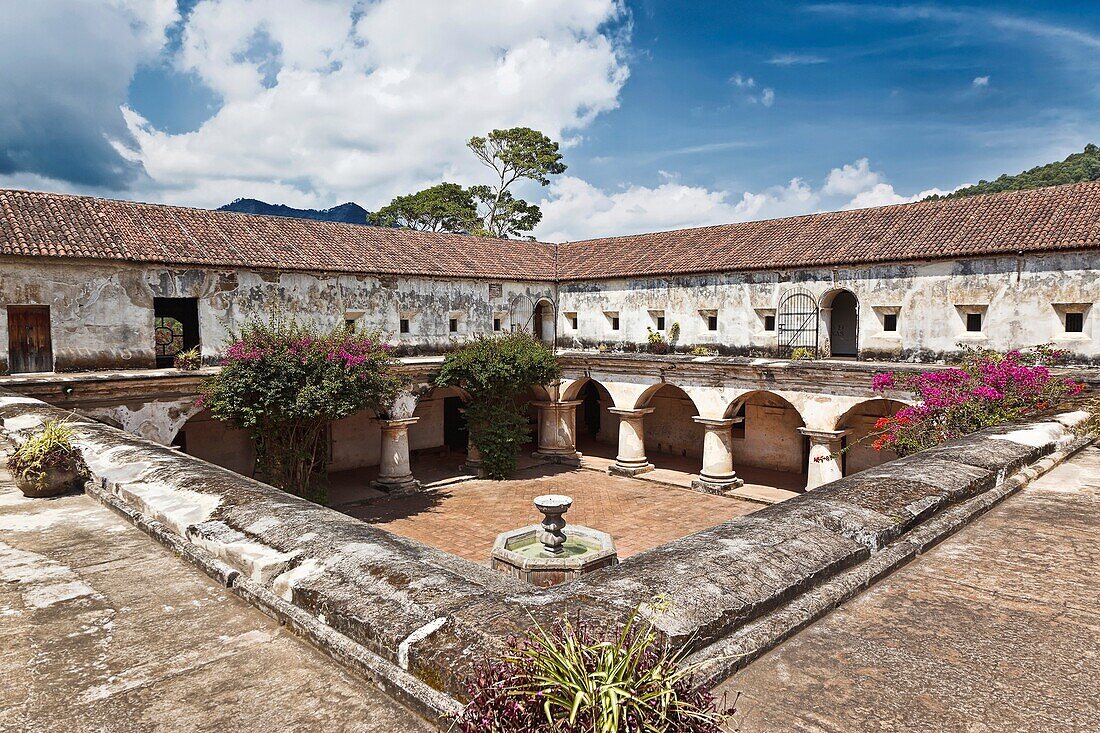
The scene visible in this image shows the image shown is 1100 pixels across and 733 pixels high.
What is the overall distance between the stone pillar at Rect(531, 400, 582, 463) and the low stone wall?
19.0 meters

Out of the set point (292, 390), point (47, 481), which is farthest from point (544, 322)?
point (47, 481)

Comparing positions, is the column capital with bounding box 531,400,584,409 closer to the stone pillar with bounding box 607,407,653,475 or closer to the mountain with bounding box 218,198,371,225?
the stone pillar with bounding box 607,407,653,475

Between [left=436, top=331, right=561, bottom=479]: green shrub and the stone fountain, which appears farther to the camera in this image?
[left=436, top=331, right=561, bottom=479]: green shrub

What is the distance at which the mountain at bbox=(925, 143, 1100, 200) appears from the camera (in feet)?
142

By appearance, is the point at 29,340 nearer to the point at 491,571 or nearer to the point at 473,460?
the point at 473,460

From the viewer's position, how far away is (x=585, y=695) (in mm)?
1885

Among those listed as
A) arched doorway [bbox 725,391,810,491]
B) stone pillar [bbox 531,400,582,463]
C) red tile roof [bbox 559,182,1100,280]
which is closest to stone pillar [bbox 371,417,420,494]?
stone pillar [bbox 531,400,582,463]

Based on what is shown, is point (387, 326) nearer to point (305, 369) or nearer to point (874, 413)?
point (305, 369)

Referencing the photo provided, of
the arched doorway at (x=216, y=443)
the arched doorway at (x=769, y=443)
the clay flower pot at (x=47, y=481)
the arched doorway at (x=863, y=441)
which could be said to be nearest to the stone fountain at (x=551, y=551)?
the clay flower pot at (x=47, y=481)

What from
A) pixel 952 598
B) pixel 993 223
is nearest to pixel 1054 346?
pixel 993 223

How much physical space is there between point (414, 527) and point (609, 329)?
441 inches

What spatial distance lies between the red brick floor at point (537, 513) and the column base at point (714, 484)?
0.25 metres

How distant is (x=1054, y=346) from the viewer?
15836 mm

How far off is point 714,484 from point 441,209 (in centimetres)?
2584
